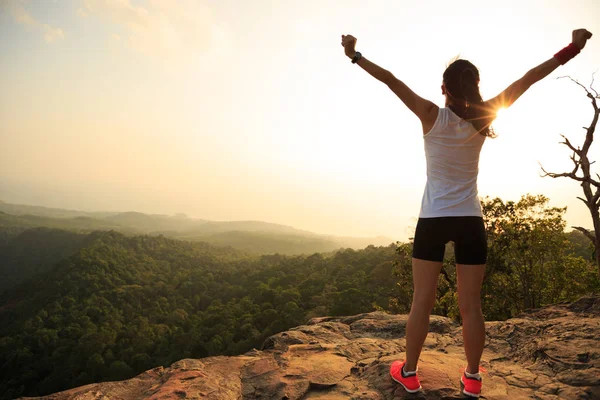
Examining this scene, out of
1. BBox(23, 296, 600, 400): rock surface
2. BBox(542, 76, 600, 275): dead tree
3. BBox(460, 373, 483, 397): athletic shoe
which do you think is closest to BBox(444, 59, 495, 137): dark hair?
BBox(460, 373, 483, 397): athletic shoe

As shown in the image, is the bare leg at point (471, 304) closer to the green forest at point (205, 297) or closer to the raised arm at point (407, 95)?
the raised arm at point (407, 95)

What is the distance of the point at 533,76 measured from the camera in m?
2.55

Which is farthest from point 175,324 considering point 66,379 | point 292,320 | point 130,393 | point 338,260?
point 130,393

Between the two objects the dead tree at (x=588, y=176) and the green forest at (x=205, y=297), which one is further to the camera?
the green forest at (x=205, y=297)

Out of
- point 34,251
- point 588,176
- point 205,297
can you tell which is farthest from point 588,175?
point 34,251

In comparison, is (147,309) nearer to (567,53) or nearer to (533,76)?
(533,76)

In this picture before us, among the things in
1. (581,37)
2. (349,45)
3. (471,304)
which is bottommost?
(471,304)

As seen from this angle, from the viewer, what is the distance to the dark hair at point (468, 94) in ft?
8.11

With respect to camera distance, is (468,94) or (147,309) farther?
(147,309)

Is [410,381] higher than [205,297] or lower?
higher

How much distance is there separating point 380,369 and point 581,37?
356cm

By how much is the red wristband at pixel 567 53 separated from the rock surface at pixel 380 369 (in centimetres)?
291

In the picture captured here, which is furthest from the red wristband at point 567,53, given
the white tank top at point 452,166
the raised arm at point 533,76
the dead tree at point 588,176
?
the dead tree at point 588,176

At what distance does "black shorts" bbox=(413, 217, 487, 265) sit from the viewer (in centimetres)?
249
